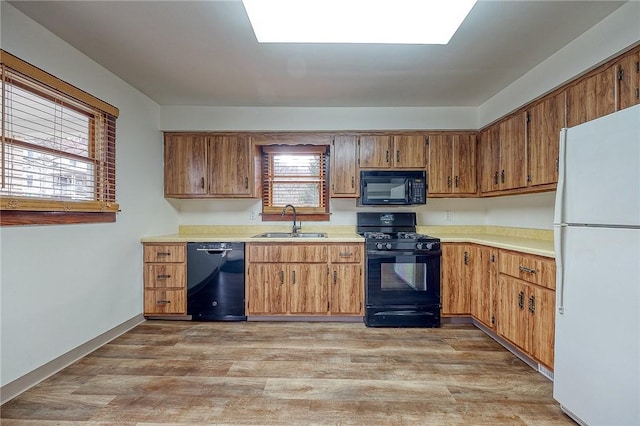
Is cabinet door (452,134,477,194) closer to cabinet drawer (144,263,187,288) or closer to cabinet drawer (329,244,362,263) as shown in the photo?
cabinet drawer (329,244,362,263)

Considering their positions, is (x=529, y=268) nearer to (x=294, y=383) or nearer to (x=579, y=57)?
(x=579, y=57)

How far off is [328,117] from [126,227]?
7.83 feet

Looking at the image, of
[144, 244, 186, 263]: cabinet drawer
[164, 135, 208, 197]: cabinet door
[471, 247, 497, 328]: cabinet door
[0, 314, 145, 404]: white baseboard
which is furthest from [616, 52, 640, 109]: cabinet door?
[0, 314, 145, 404]: white baseboard

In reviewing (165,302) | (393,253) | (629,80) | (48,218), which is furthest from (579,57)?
(165,302)

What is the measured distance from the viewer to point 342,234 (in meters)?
3.77

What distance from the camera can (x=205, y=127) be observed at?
3535 mm

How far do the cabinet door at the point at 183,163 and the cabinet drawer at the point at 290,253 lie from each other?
3.38ft

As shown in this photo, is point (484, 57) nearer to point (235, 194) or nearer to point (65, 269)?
point (235, 194)

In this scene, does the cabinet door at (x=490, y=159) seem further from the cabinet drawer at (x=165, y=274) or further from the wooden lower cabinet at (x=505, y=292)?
the cabinet drawer at (x=165, y=274)

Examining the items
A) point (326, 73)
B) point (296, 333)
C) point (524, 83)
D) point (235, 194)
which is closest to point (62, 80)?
Result: point (235, 194)

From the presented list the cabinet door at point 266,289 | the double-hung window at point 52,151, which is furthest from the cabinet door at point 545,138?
the double-hung window at point 52,151

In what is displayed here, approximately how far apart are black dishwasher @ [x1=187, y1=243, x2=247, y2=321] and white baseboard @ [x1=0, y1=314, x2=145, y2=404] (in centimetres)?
67

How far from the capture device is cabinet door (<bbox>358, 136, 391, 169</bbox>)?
3520 millimetres

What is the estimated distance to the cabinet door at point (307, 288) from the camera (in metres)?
3.22
